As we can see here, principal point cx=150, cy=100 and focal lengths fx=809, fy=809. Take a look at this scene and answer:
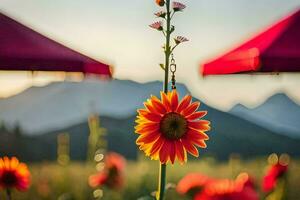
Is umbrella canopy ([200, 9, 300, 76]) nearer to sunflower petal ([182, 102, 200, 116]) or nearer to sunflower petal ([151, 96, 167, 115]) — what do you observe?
sunflower petal ([182, 102, 200, 116])

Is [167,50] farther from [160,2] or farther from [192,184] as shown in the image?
[192,184]

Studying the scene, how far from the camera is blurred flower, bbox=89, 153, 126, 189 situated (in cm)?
477

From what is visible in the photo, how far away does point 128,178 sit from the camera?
26.7 ft

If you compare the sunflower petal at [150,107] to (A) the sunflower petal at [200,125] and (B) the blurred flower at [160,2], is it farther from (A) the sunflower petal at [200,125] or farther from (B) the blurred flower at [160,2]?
(B) the blurred flower at [160,2]

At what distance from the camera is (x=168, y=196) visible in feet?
21.3

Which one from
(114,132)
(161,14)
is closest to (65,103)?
(114,132)

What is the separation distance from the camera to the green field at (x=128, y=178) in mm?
6483

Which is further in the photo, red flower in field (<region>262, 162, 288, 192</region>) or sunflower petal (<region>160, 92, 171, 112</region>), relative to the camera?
red flower in field (<region>262, 162, 288, 192</region>)

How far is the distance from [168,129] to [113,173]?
5.74 feet

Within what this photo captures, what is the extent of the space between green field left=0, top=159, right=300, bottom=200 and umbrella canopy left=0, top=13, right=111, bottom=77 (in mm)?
1617

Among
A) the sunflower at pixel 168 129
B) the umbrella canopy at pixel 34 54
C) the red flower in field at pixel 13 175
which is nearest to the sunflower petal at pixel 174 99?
the sunflower at pixel 168 129

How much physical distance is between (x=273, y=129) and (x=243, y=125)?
649 millimetres

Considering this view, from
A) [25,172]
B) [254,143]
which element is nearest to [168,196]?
[25,172]

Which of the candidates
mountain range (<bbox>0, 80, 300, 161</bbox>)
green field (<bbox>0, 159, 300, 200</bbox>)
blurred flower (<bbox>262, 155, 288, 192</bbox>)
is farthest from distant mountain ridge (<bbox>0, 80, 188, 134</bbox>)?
blurred flower (<bbox>262, 155, 288, 192</bbox>)
